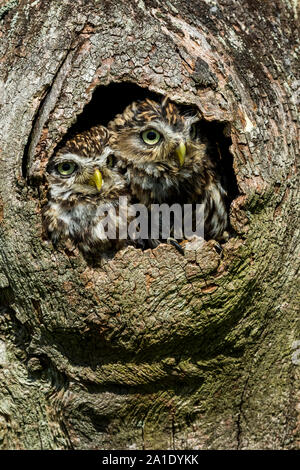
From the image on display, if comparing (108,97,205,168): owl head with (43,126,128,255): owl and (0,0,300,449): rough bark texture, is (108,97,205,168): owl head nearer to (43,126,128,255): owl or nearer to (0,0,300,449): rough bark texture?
(43,126,128,255): owl

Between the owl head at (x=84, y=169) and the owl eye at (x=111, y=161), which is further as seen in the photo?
the owl eye at (x=111, y=161)

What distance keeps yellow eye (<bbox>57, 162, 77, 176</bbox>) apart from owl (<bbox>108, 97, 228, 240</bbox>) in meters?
0.30

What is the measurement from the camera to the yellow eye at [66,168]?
3484mm

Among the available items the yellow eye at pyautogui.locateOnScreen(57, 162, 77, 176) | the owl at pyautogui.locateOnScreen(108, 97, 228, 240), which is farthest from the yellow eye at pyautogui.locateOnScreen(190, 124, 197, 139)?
the yellow eye at pyautogui.locateOnScreen(57, 162, 77, 176)

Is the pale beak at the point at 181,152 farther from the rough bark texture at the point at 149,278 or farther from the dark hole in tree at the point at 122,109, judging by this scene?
the rough bark texture at the point at 149,278

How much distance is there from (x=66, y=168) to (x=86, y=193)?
20 centimetres

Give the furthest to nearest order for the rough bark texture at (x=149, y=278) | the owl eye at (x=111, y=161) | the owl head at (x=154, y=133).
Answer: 1. the owl eye at (x=111, y=161)
2. the owl head at (x=154, y=133)
3. the rough bark texture at (x=149, y=278)

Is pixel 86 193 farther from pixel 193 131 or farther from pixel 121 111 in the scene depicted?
pixel 193 131

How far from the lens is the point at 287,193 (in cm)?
335

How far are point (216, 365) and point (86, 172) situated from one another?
1.29 m

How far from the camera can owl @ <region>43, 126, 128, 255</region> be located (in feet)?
11.4

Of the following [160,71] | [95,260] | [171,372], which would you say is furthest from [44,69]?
[171,372]

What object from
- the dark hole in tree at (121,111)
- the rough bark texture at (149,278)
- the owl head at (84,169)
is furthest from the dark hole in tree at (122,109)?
the rough bark texture at (149,278)

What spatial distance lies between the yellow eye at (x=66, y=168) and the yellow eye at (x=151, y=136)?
0.44m
